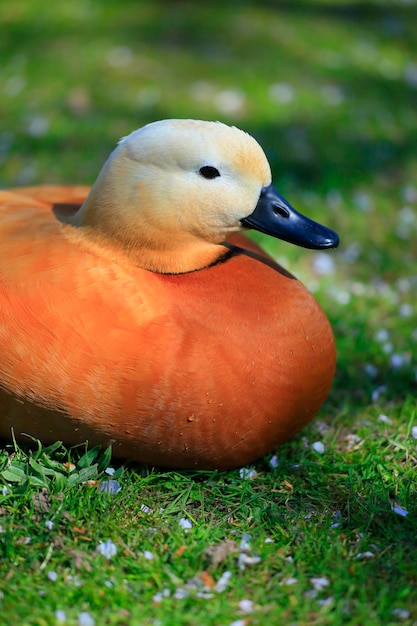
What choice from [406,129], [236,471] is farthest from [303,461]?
[406,129]

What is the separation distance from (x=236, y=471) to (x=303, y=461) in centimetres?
25

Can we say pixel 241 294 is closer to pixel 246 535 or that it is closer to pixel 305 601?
pixel 246 535

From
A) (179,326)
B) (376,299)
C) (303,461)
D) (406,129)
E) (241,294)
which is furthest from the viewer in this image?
(406,129)

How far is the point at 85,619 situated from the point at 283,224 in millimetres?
1324

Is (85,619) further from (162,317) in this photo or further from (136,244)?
(136,244)

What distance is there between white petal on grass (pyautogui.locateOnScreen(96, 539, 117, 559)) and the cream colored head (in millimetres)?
856

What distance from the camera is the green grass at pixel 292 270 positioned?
2029 mm

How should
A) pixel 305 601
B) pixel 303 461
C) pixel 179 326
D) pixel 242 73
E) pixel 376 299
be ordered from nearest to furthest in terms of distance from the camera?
pixel 305 601 < pixel 179 326 < pixel 303 461 < pixel 376 299 < pixel 242 73

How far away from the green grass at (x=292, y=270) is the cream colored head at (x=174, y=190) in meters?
0.72

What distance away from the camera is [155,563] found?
2104 mm

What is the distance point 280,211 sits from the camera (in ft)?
8.05

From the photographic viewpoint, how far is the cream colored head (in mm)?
2293

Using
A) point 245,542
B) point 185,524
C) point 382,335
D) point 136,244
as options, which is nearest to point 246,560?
point 245,542

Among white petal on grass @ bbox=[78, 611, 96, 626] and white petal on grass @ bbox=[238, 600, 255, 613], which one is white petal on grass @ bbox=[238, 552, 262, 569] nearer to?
white petal on grass @ bbox=[238, 600, 255, 613]
